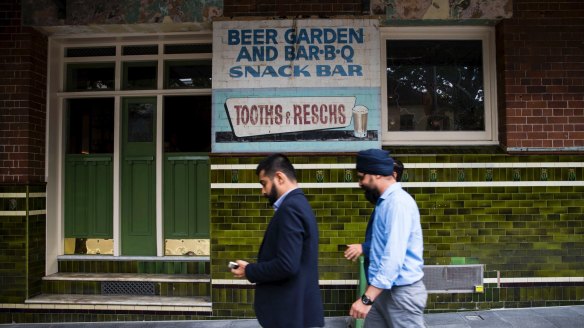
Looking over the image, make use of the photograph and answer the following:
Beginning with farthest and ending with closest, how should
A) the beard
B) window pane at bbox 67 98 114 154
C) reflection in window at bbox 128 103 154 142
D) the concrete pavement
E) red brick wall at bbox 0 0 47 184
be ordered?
1. window pane at bbox 67 98 114 154
2. reflection in window at bbox 128 103 154 142
3. red brick wall at bbox 0 0 47 184
4. the concrete pavement
5. the beard

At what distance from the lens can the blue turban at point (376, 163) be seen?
12.0 feet

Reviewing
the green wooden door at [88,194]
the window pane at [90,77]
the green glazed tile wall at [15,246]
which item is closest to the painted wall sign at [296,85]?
the window pane at [90,77]

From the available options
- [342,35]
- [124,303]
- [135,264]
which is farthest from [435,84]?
[124,303]

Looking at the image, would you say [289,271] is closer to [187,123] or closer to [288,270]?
[288,270]

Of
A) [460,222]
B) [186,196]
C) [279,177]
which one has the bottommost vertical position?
[460,222]

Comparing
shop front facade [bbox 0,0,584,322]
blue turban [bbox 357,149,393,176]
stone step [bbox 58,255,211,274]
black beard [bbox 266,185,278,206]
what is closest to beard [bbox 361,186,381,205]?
blue turban [bbox 357,149,393,176]

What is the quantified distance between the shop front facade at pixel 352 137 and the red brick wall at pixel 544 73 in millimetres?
17

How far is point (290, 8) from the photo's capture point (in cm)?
693

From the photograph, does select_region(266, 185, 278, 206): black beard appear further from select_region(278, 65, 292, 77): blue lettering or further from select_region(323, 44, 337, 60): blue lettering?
select_region(323, 44, 337, 60): blue lettering

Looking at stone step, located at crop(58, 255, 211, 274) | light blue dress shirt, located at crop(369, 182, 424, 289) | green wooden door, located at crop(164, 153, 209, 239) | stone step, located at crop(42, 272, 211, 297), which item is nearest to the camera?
light blue dress shirt, located at crop(369, 182, 424, 289)

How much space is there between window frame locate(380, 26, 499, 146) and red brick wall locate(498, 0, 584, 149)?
278 mm

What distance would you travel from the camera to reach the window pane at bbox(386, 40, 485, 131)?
7250mm

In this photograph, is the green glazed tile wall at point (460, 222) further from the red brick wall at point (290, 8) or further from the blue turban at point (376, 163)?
the blue turban at point (376, 163)

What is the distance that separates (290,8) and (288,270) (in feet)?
14.9
